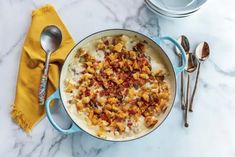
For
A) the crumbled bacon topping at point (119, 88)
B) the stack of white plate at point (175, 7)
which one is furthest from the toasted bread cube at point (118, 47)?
the stack of white plate at point (175, 7)

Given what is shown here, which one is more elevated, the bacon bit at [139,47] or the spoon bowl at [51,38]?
the spoon bowl at [51,38]

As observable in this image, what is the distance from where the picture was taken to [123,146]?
1.09m

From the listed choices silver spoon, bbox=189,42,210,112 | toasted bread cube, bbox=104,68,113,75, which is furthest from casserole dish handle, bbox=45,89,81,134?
silver spoon, bbox=189,42,210,112

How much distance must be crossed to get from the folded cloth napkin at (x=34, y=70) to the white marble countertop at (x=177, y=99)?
2 centimetres

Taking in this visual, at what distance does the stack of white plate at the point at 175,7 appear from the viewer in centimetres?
108

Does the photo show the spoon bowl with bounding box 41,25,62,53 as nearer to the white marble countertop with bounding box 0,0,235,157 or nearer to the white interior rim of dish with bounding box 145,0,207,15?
the white marble countertop with bounding box 0,0,235,157

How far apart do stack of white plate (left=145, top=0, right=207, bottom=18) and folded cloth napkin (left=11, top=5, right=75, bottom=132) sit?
7.5 inches

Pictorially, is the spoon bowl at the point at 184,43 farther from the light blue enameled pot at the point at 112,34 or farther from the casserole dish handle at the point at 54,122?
the casserole dish handle at the point at 54,122

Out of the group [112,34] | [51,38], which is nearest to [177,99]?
[112,34]

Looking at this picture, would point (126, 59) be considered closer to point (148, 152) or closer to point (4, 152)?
point (148, 152)

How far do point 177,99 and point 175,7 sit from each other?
0.65ft

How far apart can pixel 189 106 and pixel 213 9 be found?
0.22 m

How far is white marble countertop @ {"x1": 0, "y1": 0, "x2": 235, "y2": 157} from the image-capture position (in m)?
1.08

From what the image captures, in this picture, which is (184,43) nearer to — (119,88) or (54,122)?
(119,88)
